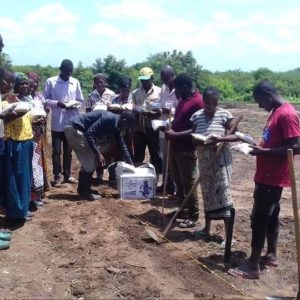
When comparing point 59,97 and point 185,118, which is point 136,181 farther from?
point 59,97

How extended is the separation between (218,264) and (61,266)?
60.4 inches

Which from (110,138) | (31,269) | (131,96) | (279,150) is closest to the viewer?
(279,150)

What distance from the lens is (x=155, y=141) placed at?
7.81m

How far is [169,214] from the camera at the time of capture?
→ 21.3ft

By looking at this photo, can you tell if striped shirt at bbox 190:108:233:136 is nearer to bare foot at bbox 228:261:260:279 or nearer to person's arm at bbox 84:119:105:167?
bare foot at bbox 228:261:260:279

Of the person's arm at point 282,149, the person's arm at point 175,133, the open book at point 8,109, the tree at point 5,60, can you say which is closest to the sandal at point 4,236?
the open book at point 8,109

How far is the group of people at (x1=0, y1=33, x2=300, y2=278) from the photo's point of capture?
455 cm

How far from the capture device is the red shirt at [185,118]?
5.86m

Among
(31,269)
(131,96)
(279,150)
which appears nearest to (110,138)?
(131,96)

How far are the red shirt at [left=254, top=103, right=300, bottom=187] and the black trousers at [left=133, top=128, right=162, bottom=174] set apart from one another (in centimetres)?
330

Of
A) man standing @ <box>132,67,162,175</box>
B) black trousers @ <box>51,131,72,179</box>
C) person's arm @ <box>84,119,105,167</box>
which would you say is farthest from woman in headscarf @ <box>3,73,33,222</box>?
man standing @ <box>132,67,162,175</box>

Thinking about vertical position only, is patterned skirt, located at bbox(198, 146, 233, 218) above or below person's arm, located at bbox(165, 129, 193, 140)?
below

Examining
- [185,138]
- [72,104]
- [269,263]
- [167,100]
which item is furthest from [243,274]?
[72,104]

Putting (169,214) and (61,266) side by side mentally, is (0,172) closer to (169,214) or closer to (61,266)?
(61,266)
